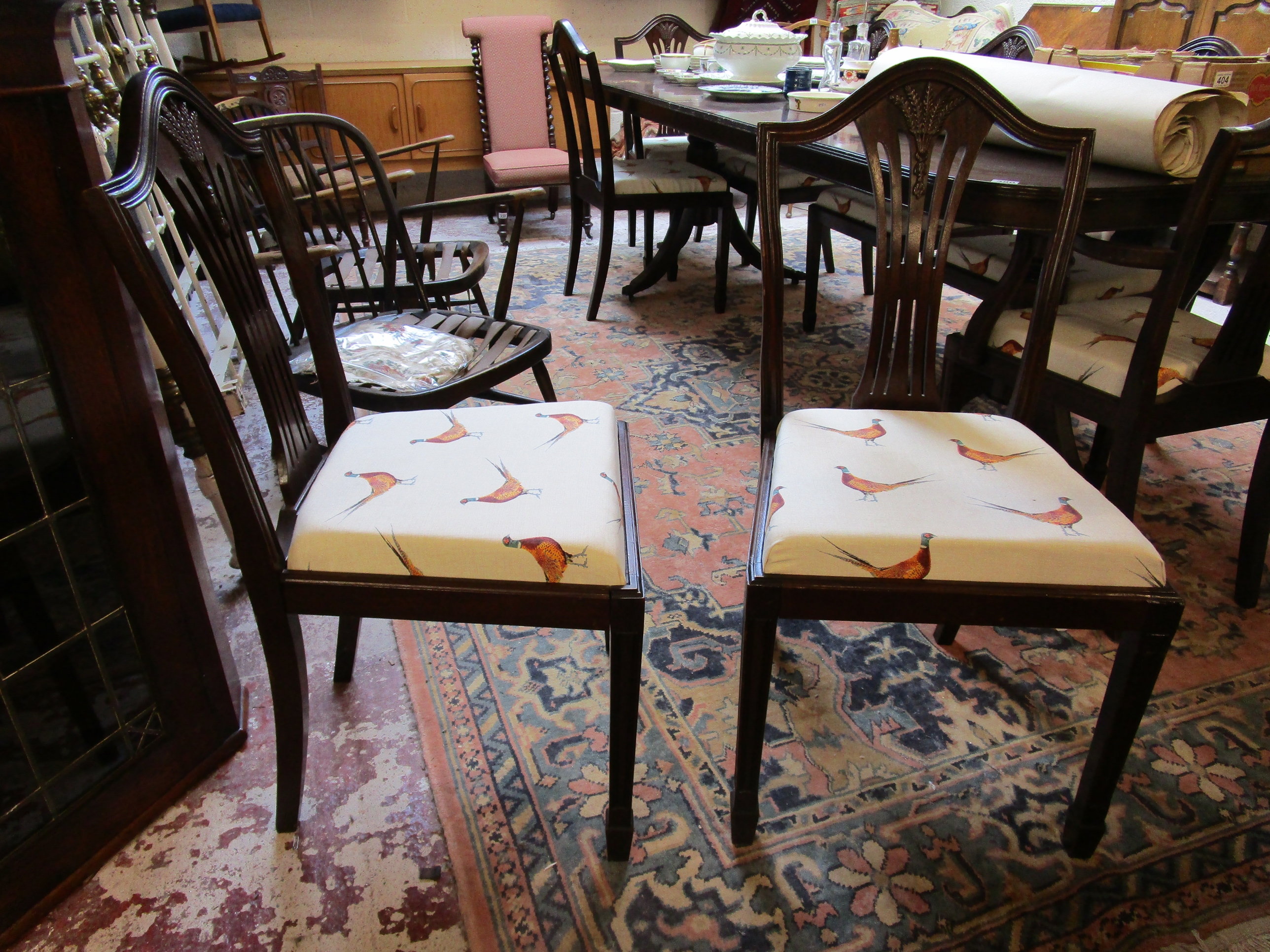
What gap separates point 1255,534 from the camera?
1.57 m

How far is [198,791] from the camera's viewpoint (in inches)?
47.0

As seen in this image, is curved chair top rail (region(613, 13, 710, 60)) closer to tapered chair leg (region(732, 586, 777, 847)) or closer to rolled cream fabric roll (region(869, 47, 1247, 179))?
rolled cream fabric roll (region(869, 47, 1247, 179))

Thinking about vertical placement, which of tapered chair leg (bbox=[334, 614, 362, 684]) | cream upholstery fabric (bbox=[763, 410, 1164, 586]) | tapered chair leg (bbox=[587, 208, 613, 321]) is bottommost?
tapered chair leg (bbox=[334, 614, 362, 684])

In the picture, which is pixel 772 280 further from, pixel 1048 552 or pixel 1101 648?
pixel 1101 648

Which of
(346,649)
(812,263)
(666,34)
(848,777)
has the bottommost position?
(848,777)

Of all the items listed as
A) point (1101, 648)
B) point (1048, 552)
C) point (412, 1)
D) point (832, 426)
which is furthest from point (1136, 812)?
point (412, 1)

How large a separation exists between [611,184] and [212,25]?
2.38 m

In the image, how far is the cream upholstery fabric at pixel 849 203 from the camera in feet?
8.04

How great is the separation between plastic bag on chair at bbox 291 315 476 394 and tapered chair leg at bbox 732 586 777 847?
891mm

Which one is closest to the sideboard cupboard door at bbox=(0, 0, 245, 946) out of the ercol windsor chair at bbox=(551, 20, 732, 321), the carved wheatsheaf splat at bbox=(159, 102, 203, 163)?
the carved wheatsheaf splat at bbox=(159, 102, 203, 163)

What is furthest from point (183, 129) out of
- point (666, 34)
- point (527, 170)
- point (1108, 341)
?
point (666, 34)

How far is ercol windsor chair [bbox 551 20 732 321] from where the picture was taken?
272 centimetres

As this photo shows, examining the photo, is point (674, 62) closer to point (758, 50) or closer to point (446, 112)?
point (758, 50)

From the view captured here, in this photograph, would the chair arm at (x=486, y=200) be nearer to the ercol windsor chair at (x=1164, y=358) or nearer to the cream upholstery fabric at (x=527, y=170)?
the ercol windsor chair at (x=1164, y=358)
